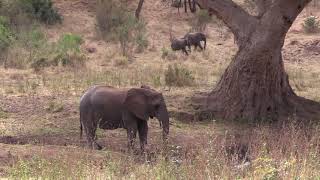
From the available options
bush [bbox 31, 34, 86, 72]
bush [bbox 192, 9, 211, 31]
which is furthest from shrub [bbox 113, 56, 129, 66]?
bush [bbox 192, 9, 211, 31]

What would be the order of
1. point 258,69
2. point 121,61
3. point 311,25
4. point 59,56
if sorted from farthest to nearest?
point 311,25 < point 121,61 < point 59,56 < point 258,69

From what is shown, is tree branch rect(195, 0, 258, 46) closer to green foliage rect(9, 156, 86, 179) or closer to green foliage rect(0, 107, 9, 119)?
green foliage rect(0, 107, 9, 119)

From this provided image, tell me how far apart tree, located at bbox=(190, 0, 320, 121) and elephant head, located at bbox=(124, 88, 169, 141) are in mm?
3539

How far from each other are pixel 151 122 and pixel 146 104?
2.74 meters

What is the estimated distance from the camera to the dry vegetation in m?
7.09

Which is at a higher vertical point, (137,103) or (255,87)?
(137,103)

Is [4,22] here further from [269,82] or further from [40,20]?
[269,82]

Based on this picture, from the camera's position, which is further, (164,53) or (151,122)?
(164,53)

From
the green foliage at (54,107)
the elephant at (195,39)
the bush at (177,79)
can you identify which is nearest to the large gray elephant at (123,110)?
the green foliage at (54,107)

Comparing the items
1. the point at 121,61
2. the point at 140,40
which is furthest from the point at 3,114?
the point at 140,40

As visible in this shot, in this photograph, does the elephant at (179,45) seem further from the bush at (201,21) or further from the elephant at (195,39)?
the bush at (201,21)

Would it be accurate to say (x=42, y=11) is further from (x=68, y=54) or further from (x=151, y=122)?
(x=151, y=122)

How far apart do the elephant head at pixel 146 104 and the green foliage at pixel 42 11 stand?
2279cm

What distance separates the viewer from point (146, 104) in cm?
993
